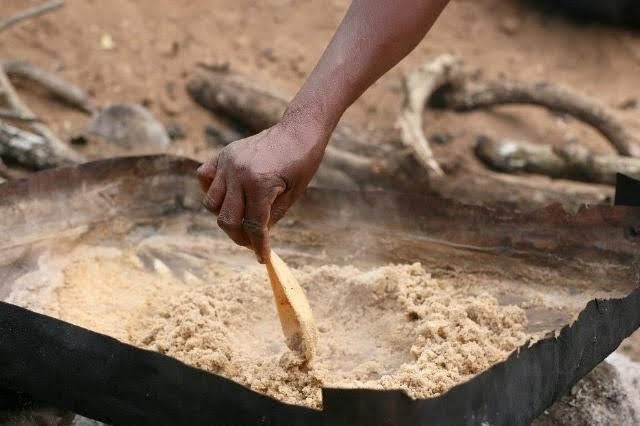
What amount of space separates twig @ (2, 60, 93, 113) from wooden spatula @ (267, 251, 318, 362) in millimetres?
3291

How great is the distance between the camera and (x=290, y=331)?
2348mm

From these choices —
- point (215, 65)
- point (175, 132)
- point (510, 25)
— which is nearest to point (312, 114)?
point (175, 132)

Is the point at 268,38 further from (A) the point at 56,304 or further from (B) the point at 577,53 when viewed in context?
(A) the point at 56,304

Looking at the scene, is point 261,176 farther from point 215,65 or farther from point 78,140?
point 215,65

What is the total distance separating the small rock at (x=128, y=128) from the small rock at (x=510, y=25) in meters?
3.33

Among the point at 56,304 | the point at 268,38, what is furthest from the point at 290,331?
the point at 268,38

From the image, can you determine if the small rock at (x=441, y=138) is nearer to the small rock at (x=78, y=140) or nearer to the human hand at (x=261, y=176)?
the small rock at (x=78, y=140)

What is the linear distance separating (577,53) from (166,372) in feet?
18.8

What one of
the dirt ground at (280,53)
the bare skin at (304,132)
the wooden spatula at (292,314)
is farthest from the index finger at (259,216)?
the dirt ground at (280,53)

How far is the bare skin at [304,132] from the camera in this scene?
79.4 inches

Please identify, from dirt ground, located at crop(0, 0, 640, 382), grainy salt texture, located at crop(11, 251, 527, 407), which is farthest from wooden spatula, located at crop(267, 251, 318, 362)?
dirt ground, located at crop(0, 0, 640, 382)

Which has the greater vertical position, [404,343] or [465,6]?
[404,343]

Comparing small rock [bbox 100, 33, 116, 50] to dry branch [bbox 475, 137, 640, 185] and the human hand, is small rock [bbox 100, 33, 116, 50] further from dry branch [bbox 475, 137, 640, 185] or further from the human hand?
the human hand

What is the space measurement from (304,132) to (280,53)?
14.3ft
